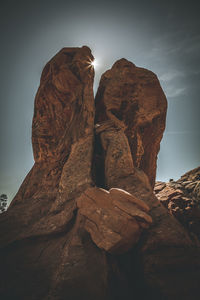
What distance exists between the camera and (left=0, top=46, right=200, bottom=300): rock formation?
404 cm

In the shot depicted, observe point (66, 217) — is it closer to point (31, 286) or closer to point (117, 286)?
point (31, 286)

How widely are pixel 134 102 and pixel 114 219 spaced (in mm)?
11187

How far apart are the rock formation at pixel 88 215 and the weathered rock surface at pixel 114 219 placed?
28 mm

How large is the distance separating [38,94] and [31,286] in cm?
1305

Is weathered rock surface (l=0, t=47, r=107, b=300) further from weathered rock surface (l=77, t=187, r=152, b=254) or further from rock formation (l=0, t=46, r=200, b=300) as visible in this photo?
weathered rock surface (l=77, t=187, r=152, b=254)

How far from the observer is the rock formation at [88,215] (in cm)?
404

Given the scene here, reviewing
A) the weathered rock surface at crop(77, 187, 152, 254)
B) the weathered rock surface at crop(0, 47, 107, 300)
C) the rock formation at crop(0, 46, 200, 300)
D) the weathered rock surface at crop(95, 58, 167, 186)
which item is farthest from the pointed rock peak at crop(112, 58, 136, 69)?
the weathered rock surface at crop(77, 187, 152, 254)

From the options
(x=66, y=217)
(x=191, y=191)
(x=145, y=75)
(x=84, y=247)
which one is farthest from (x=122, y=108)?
(x=191, y=191)

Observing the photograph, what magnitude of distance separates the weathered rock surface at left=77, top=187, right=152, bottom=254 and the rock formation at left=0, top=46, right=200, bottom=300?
3 centimetres

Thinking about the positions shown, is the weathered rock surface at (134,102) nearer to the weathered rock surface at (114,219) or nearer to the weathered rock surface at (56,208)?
the weathered rock surface at (56,208)

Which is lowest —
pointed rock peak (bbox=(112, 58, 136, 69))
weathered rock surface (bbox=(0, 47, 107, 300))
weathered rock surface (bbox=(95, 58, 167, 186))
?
weathered rock surface (bbox=(0, 47, 107, 300))

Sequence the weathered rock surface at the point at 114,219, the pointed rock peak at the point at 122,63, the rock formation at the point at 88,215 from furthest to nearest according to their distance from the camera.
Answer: the pointed rock peak at the point at 122,63 → the weathered rock surface at the point at 114,219 → the rock formation at the point at 88,215

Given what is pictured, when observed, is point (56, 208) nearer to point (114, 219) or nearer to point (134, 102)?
point (114, 219)

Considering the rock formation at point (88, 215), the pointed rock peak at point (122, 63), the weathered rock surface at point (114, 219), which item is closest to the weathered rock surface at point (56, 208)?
the rock formation at point (88, 215)
